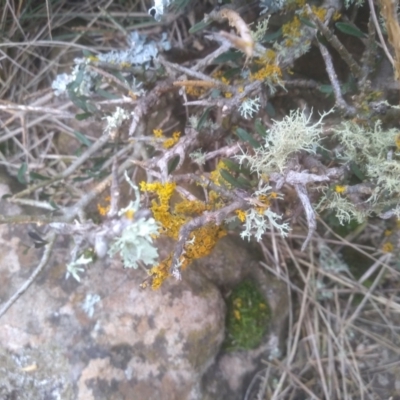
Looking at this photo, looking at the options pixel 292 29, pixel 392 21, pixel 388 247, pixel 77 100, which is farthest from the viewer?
pixel 388 247

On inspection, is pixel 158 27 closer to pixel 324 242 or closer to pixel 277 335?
pixel 324 242

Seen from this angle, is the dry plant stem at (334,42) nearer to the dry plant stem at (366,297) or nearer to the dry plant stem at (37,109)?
the dry plant stem at (366,297)

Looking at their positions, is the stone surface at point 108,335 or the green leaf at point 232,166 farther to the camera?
the stone surface at point 108,335

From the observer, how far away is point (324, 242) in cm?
186

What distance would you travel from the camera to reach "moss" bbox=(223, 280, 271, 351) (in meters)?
1.78

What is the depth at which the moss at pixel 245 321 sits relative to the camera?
1.78 meters

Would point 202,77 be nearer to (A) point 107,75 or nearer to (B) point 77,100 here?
(A) point 107,75

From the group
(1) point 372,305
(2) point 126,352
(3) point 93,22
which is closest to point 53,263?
(2) point 126,352

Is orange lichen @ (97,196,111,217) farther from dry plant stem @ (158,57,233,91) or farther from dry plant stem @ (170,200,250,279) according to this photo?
dry plant stem @ (158,57,233,91)

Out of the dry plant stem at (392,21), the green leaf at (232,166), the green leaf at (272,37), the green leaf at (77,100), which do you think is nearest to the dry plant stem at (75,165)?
the green leaf at (77,100)

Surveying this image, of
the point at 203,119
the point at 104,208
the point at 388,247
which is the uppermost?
the point at 203,119

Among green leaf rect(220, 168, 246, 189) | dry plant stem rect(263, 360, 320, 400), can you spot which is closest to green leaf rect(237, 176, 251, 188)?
green leaf rect(220, 168, 246, 189)

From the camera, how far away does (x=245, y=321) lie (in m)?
1.78

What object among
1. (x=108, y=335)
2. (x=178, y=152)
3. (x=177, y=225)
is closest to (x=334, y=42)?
(x=178, y=152)
